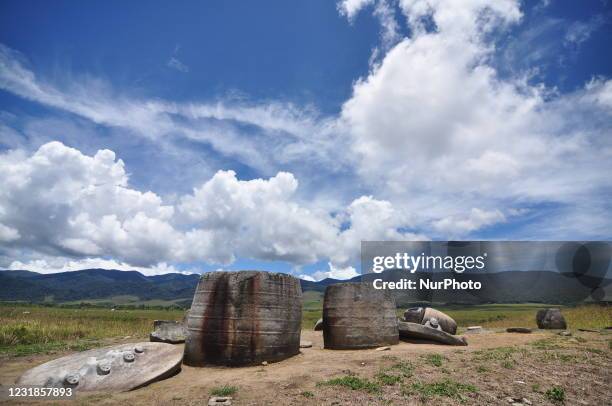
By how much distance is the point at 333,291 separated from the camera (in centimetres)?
1420

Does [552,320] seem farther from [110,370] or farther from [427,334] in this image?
[110,370]

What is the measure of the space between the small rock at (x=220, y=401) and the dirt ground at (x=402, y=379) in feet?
0.41

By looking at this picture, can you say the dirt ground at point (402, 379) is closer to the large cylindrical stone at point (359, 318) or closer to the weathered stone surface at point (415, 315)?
the large cylindrical stone at point (359, 318)

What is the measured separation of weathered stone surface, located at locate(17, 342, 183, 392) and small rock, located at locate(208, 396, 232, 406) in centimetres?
216

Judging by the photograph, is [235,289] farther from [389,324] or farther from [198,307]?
[389,324]

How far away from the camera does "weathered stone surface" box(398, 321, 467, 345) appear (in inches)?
557

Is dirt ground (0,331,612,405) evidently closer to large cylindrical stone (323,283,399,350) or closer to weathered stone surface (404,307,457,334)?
large cylindrical stone (323,283,399,350)

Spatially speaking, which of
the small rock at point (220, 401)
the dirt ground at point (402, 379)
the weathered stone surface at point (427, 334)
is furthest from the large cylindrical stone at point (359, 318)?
the small rock at point (220, 401)

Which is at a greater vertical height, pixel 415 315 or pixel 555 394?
pixel 415 315

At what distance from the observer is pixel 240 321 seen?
10.5m

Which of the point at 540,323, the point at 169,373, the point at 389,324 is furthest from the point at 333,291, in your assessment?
the point at 540,323

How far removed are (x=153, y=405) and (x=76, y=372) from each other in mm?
2636

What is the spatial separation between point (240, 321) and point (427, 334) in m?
7.09

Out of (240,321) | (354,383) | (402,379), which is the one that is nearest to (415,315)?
(240,321)
